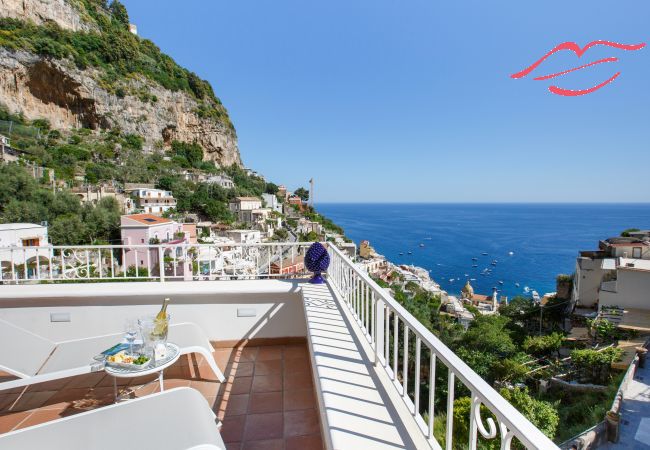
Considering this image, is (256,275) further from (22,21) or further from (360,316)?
(22,21)

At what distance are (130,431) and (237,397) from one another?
3.58 feet

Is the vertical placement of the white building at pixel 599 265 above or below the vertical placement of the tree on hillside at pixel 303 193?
below

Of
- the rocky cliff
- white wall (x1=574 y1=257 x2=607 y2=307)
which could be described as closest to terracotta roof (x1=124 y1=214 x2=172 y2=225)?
white wall (x1=574 y1=257 x2=607 y2=307)

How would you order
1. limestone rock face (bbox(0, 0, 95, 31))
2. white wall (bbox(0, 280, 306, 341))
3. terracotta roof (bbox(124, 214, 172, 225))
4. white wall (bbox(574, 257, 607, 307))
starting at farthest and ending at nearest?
limestone rock face (bbox(0, 0, 95, 31)) → terracotta roof (bbox(124, 214, 172, 225)) → white wall (bbox(574, 257, 607, 307)) → white wall (bbox(0, 280, 306, 341))

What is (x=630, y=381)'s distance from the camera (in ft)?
25.7

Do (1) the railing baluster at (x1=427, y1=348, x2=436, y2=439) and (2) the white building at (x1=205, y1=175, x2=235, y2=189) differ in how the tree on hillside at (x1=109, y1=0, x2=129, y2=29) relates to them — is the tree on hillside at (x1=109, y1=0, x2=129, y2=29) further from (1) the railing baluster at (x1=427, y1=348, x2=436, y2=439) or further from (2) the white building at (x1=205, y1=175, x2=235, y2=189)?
(1) the railing baluster at (x1=427, y1=348, x2=436, y2=439)

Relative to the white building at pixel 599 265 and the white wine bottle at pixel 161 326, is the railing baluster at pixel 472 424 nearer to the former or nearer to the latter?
the white wine bottle at pixel 161 326

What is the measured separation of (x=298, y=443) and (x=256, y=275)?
2077 millimetres

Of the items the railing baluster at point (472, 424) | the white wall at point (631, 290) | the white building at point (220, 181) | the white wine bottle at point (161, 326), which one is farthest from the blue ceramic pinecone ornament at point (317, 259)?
the white building at point (220, 181)

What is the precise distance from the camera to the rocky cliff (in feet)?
105

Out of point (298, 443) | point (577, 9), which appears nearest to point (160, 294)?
point (298, 443)

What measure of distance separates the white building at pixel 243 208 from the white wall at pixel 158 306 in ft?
115

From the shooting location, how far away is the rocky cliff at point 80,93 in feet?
105

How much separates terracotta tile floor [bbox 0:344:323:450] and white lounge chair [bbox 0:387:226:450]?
627 mm
